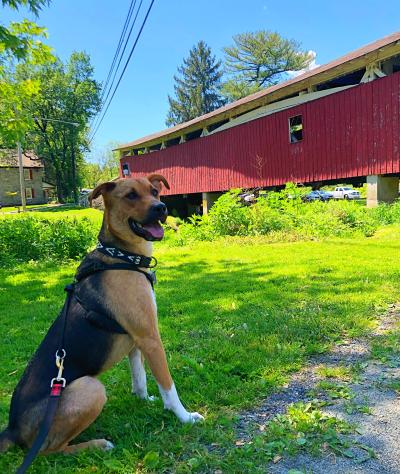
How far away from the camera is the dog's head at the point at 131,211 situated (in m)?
2.73

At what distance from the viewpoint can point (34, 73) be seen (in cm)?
4578

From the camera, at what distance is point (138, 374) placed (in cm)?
283

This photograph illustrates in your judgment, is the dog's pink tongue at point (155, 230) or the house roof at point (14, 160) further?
the house roof at point (14, 160)

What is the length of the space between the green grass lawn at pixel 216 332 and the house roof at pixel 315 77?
27.9 feet


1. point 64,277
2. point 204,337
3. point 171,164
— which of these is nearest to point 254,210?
point 64,277

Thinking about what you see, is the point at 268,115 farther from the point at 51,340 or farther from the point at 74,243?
the point at 51,340

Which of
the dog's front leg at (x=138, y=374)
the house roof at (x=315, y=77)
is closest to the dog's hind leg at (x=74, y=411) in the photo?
the dog's front leg at (x=138, y=374)

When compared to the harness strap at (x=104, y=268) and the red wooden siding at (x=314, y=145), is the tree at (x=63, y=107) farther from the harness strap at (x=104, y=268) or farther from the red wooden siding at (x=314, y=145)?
the harness strap at (x=104, y=268)

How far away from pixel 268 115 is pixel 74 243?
40.7 feet

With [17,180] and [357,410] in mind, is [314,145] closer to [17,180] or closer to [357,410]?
[357,410]

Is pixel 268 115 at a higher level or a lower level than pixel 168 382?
higher

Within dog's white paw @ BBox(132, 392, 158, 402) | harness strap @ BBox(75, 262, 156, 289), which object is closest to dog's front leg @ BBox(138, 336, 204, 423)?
dog's white paw @ BBox(132, 392, 158, 402)

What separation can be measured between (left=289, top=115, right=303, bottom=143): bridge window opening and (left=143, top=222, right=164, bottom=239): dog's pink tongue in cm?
1588

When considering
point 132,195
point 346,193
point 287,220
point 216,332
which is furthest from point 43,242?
point 346,193
